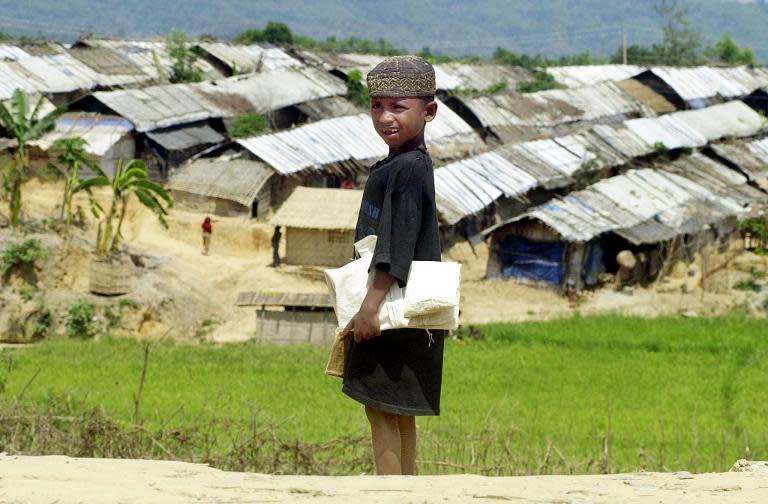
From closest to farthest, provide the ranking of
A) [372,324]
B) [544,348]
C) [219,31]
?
[372,324] < [544,348] < [219,31]

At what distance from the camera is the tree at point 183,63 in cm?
3500

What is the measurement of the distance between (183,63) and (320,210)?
14.6m

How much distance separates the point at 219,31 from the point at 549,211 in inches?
6980

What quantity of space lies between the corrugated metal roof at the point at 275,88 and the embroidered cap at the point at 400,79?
26.9 meters

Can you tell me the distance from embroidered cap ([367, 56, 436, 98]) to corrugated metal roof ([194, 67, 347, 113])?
2686 centimetres

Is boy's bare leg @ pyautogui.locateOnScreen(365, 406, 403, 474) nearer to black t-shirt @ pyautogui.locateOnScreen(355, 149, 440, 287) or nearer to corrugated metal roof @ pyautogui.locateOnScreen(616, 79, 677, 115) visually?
black t-shirt @ pyautogui.locateOnScreen(355, 149, 440, 287)

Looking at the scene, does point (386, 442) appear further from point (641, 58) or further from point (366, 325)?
point (641, 58)

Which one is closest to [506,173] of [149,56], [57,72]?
[57,72]

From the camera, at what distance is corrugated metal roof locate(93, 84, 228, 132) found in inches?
1090

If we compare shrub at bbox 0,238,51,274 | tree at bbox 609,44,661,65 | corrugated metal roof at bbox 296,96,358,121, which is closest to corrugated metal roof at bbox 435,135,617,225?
corrugated metal roof at bbox 296,96,358,121

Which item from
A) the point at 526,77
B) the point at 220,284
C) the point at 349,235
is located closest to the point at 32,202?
the point at 220,284

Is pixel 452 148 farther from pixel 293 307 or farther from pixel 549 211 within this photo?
pixel 293 307

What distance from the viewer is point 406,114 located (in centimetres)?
473

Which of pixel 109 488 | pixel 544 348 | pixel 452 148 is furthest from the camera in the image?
pixel 452 148
